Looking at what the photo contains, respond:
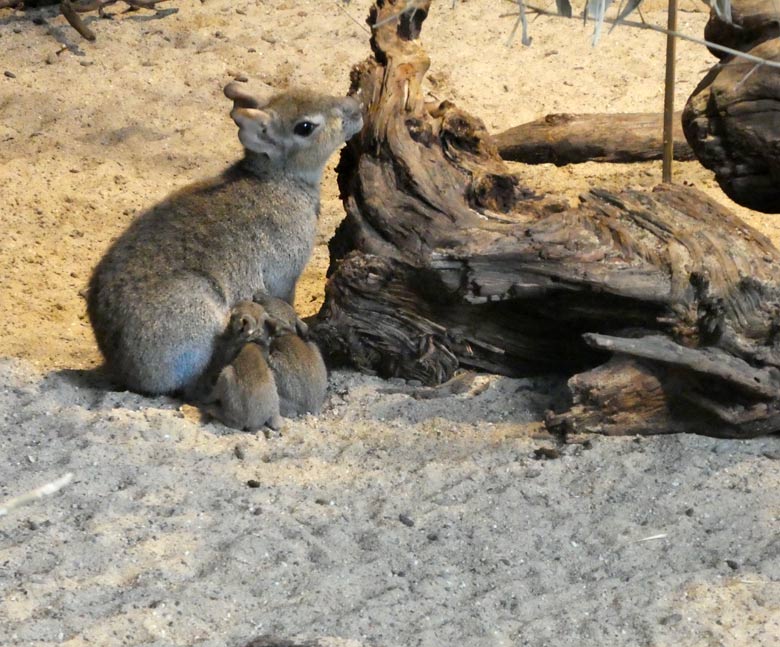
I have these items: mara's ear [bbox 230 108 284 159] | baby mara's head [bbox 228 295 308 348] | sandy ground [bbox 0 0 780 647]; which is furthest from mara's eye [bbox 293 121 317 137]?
sandy ground [bbox 0 0 780 647]

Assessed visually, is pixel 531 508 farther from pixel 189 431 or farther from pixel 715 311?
pixel 189 431

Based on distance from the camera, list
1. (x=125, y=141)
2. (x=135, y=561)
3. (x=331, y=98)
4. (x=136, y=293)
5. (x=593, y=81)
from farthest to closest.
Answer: (x=593, y=81), (x=125, y=141), (x=331, y=98), (x=136, y=293), (x=135, y=561)

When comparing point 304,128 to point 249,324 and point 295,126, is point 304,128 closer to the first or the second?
point 295,126

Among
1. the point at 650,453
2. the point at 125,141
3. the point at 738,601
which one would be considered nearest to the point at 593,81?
the point at 125,141

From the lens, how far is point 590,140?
8.63 meters

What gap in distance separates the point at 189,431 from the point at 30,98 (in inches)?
209

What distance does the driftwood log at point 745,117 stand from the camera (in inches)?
219

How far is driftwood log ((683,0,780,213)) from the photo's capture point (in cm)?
555

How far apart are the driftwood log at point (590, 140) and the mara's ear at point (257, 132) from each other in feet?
9.90

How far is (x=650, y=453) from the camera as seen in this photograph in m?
5.12

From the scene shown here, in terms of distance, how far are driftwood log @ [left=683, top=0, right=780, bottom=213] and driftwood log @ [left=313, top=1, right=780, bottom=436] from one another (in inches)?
13.5

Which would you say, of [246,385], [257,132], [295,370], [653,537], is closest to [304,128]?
[257,132]

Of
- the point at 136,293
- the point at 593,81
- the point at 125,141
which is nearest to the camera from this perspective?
the point at 136,293

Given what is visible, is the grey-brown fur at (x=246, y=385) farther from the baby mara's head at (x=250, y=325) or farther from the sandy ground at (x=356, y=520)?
the sandy ground at (x=356, y=520)
